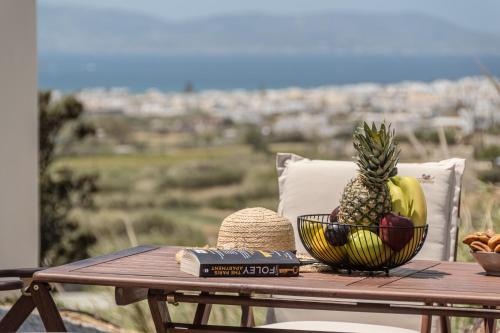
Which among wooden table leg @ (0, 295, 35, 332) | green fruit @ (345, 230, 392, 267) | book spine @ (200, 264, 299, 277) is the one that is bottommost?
wooden table leg @ (0, 295, 35, 332)

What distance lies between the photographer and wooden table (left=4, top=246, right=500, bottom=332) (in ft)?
7.36

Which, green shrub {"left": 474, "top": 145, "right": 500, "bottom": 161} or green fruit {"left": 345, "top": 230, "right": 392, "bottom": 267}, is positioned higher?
green shrub {"left": 474, "top": 145, "right": 500, "bottom": 161}

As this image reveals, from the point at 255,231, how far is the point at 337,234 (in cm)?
30

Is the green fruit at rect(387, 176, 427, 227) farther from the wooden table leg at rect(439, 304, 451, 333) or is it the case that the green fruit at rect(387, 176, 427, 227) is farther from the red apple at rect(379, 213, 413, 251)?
the wooden table leg at rect(439, 304, 451, 333)

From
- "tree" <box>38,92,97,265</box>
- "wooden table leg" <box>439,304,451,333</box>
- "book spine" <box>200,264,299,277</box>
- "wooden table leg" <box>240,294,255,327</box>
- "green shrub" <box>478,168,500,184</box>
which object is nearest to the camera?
"book spine" <box>200,264,299,277</box>

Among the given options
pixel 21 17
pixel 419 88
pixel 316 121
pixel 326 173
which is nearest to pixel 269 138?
pixel 316 121

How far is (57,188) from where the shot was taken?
10609 millimetres

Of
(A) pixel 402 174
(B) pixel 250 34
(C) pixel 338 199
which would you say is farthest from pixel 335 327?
(B) pixel 250 34

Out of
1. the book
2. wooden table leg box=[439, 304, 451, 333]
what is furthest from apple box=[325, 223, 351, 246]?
wooden table leg box=[439, 304, 451, 333]

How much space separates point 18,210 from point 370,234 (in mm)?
2854

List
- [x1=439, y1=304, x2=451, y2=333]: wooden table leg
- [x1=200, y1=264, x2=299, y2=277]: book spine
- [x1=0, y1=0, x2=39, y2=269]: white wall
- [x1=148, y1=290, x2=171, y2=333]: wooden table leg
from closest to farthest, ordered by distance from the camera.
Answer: [x1=200, y1=264, x2=299, y2=277]: book spine, [x1=148, y1=290, x2=171, y2=333]: wooden table leg, [x1=439, y1=304, x2=451, y2=333]: wooden table leg, [x1=0, y1=0, x2=39, y2=269]: white wall

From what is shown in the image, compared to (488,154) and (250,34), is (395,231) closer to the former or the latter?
(488,154)

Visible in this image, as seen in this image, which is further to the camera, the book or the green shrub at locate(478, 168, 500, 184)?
the green shrub at locate(478, 168, 500, 184)

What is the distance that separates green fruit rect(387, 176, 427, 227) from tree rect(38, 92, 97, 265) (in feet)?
22.1
